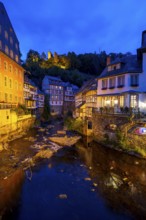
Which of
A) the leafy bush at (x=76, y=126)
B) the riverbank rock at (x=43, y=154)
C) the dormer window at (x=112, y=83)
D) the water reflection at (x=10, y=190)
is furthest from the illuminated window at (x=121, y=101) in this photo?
the water reflection at (x=10, y=190)

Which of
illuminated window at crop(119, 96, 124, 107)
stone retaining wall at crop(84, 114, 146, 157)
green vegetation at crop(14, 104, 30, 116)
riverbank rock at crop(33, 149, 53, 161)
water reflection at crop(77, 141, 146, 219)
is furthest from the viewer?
green vegetation at crop(14, 104, 30, 116)

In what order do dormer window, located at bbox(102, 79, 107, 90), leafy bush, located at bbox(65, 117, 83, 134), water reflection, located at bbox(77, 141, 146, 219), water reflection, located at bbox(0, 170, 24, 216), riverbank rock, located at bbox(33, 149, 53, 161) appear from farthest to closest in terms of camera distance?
leafy bush, located at bbox(65, 117, 83, 134) → dormer window, located at bbox(102, 79, 107, 90) → riverbank rock, located at bbox(33, 149, 53, 161) → water reflection, located at bbox(77, 141, 146, 219) → water reflection, located at bbox(0, 170, 24, 216)

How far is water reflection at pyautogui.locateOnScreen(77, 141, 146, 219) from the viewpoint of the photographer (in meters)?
10.4

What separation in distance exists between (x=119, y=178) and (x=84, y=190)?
337cm

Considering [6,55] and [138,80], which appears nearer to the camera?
[138,80]

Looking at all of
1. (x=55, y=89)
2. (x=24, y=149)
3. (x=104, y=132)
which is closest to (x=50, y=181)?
(x=24, y=149)

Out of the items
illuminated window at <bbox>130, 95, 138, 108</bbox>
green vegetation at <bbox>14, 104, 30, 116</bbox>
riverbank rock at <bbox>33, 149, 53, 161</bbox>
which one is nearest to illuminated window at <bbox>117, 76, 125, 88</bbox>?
illuminated window at <bbox>130, 95, 138, 108</bbox>

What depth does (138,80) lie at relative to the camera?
22.4 metres

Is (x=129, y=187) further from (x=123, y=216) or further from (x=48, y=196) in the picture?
(x=48, y=196)

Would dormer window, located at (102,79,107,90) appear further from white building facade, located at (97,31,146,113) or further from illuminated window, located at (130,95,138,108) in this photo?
illuminated window, located at (130,95,138,108)

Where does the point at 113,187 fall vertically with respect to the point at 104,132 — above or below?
below

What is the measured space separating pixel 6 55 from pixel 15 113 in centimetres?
986

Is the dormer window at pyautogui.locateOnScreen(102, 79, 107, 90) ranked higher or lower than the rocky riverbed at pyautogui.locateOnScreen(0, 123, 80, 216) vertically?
higher

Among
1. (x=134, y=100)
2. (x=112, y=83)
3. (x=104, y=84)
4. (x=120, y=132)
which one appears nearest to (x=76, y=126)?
(x=104, y=84)
